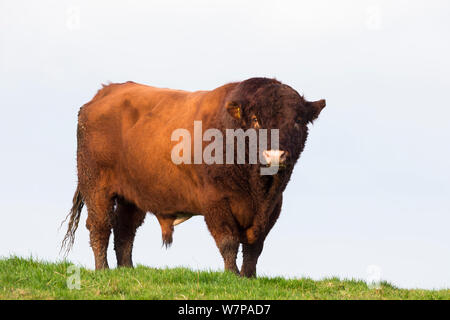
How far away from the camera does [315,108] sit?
32.8ft

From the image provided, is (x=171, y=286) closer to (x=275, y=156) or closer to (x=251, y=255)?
(x=251, y=255)

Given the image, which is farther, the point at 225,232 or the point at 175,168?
the point at 175,168

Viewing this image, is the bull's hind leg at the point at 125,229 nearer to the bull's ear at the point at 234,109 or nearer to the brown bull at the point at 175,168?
the brown bull at the point at 175,168

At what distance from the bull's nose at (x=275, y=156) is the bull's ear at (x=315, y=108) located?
1.12m

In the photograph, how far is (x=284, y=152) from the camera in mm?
9062

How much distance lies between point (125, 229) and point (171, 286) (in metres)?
3.83

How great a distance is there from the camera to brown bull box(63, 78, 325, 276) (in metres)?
9.51

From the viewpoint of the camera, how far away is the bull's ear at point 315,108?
392 inches

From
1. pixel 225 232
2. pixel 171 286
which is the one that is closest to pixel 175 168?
pixel 225 232

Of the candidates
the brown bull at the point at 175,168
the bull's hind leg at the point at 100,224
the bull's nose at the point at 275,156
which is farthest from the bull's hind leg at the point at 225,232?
the bull's hind leg at the point at 100,224

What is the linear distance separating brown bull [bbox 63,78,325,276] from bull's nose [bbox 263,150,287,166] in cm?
1

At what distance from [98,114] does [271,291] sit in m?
5.05

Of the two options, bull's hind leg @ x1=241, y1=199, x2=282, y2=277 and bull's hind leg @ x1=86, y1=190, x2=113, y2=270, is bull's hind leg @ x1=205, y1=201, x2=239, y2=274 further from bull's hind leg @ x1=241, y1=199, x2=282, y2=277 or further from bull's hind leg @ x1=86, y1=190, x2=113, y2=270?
bull's hind leg @ x1=86, y1=190, x2=113, y2=270
